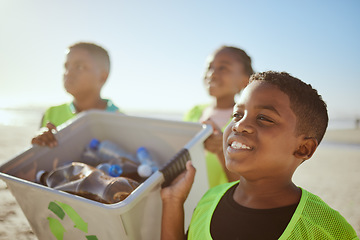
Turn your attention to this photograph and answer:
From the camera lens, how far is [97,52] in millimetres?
2291

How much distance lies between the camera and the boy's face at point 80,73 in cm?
211

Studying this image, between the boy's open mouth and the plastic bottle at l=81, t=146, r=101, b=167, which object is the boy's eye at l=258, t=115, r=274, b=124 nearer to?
the boy's open mouth

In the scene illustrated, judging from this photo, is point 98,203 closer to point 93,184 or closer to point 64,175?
point 93,184

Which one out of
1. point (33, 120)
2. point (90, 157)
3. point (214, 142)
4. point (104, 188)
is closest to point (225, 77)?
point (214, 142)

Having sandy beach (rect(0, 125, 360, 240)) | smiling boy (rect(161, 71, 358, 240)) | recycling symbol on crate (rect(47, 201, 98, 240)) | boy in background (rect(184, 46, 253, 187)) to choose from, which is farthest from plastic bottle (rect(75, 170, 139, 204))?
boy in background (rect(184, 46, 253, 187))

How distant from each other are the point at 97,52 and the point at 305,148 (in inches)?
70.4

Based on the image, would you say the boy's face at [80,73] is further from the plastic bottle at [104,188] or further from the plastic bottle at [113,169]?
the plastic bottle at [104,188]

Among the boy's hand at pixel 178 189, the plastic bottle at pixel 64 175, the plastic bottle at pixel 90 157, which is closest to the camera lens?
the boy's hand at pixel 178 189

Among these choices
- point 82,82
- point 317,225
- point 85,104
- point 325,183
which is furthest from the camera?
point 325,183

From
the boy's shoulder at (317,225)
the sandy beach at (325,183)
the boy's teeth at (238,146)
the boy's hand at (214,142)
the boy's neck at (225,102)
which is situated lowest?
the sandy beach at (325,183)

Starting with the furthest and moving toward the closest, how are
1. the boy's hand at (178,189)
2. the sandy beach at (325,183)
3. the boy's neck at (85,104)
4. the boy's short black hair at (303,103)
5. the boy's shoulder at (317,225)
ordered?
the sandy beach at (325,183) < the boy's neck at (85,104) < the boy's hand at (178,189) < the boy's short black hair at (303,103) < the boy's shoulder at (317,225)

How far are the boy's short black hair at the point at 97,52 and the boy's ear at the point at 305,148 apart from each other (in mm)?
1724

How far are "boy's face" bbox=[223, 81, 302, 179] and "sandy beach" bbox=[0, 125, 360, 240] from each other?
1.12 metres

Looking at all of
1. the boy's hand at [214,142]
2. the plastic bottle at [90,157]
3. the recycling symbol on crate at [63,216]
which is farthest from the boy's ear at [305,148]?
the plastic bottle at [90,157]
